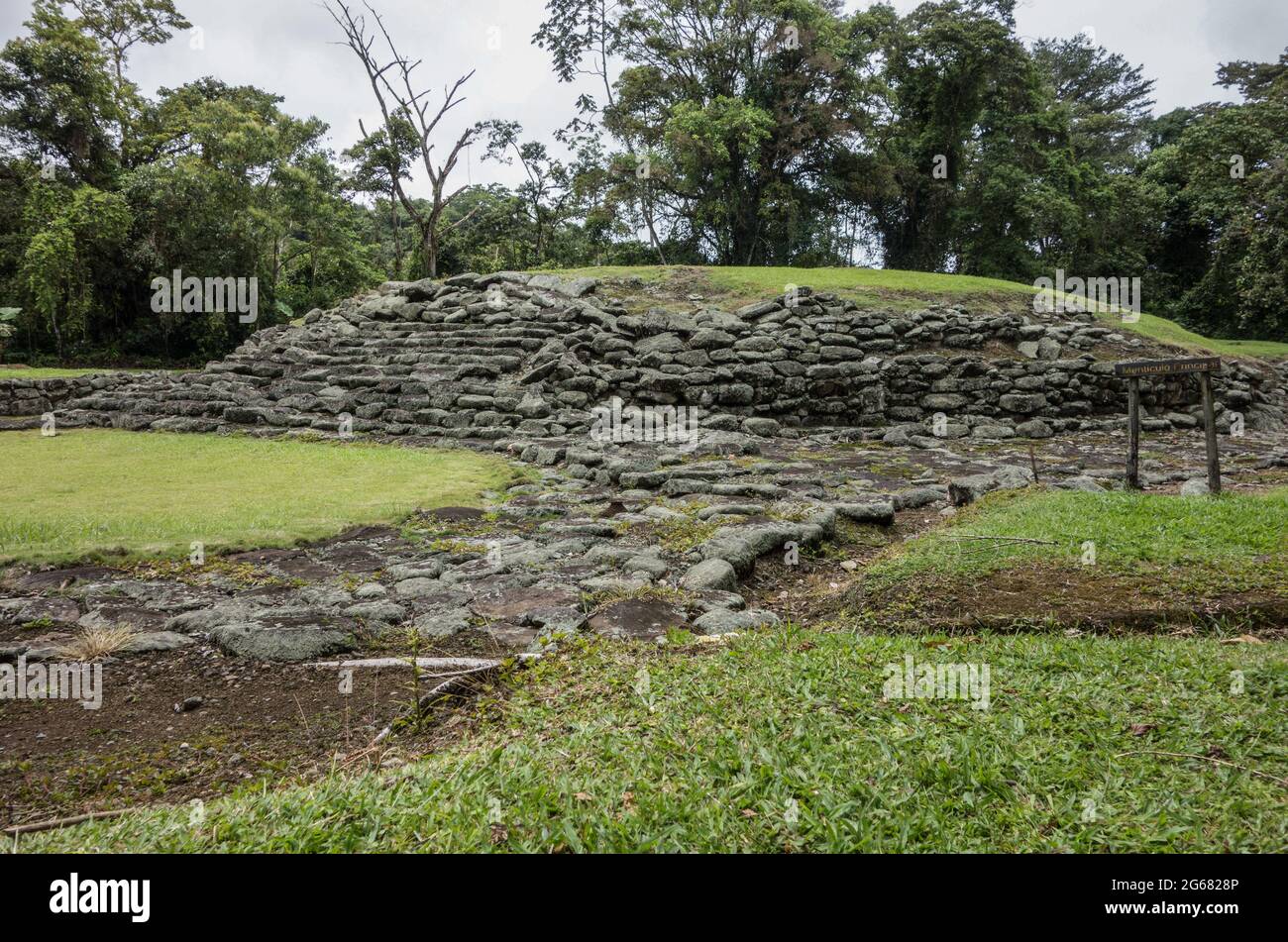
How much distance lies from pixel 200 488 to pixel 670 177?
20645 millimetres

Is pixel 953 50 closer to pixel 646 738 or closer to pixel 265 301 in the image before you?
pixel 265 301

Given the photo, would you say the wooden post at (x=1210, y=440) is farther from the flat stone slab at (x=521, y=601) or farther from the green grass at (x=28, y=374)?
the green grass at (x=28, y=374)

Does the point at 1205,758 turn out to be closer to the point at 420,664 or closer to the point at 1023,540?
the point at 1023,540

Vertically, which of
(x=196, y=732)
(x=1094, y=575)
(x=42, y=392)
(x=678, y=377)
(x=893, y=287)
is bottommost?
(x=196, y=732)

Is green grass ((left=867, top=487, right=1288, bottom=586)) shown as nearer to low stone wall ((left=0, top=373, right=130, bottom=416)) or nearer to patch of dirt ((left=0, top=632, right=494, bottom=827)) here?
patch of dirt ((left=0, top=632, right=494, bottom=827))

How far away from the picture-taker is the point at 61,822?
233cm

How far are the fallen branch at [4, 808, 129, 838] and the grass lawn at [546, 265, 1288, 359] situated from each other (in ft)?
50.1

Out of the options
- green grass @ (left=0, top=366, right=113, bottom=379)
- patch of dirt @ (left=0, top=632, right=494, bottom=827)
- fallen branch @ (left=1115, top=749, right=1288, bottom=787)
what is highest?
green grass @ (left=0, top=366, right=113, bottom=379)

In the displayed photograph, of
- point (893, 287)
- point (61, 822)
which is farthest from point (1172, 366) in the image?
point (893, 287)

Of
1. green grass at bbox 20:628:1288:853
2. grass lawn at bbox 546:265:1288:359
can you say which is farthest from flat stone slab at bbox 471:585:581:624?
grass lawn at bbox 546:265:1288:359

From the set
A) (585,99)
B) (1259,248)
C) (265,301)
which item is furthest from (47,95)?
(1259,248)

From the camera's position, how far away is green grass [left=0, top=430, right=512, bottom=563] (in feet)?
18.3

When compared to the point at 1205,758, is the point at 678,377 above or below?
above

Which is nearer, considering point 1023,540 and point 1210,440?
point 1023,540
